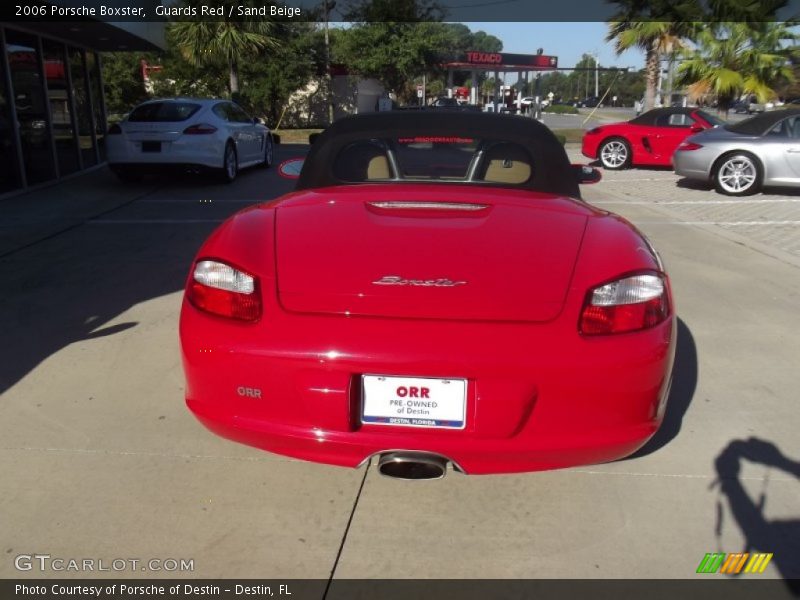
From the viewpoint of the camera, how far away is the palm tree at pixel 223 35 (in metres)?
26.5

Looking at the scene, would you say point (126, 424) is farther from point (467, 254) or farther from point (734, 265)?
point (734, 265)

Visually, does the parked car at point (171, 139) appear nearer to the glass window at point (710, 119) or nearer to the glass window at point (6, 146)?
the glass window at point (6, 146)

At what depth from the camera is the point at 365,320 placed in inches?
90.9

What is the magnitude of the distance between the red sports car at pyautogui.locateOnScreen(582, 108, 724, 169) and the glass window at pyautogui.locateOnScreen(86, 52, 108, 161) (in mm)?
10436

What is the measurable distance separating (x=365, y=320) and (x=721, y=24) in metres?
21.0

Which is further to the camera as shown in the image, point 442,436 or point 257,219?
point 257,219

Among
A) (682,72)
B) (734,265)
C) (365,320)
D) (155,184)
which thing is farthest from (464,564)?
(682,72)

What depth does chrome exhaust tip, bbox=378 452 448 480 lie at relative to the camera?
2.32 meters

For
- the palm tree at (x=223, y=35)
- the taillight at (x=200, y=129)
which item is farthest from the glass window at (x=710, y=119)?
Result: the palm tree at (x=223, y=35)

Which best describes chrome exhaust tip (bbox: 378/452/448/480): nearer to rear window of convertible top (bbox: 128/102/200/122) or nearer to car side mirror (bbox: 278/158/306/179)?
car side mirror (bbox: 278/158/306/179)

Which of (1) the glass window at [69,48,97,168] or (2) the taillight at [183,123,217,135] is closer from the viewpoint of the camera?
(2) the taillight at [183,123,217,135]

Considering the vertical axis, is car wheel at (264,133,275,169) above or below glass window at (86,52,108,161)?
below

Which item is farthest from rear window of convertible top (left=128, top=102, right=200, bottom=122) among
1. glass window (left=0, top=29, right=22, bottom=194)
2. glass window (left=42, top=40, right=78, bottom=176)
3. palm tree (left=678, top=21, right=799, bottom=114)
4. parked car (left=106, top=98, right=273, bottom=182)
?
palm tree (left=678, top=21, right=799, bottom=114)

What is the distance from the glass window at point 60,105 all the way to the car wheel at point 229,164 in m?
2.81
